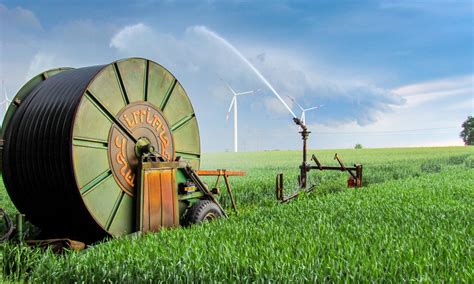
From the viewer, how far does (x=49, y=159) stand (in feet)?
22.5

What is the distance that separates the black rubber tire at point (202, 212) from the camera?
325 inches

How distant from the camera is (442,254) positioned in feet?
16.8

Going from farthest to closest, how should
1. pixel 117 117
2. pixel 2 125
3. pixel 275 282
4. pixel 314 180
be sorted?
pixel 314 180
pixel 2 125
pixel 117 117
pixel 275 282

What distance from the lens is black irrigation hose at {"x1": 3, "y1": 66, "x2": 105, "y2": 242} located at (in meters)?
6.79

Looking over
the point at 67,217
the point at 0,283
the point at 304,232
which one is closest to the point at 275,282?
the point at 304,232

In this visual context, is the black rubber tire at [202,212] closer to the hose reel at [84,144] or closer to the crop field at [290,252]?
the crop field at [290,252]

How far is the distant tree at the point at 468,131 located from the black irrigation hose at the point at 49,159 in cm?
8882

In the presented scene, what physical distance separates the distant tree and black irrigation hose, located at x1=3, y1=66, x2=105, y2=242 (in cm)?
8882

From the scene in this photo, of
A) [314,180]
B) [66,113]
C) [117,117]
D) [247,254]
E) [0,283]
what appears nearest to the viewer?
[247,254]

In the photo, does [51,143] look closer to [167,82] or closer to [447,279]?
[167,82]

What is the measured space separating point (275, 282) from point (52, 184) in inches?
166

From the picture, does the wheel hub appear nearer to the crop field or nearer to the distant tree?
the crop field

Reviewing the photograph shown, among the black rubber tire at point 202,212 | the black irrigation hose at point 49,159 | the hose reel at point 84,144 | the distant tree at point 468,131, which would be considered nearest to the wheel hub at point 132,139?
the hose reel at point 84,144

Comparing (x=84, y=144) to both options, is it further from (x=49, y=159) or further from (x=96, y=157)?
(x=49, y=159)
